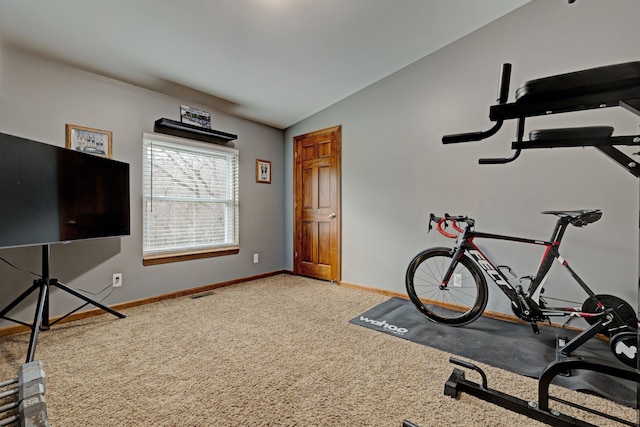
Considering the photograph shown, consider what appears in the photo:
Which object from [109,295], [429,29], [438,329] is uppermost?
[429,29]

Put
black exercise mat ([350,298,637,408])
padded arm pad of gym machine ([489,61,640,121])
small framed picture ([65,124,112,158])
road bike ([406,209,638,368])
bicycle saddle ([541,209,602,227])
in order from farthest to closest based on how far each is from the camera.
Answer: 1. small framed picture ([65,124,112,158])
2. bicycle saddle ([541,209,602,227])
3. road bike ([406,209,638,368])
4. black exercise mat ([350,298,637,408])
5. padded arm pad of gym machine ([489,61,640,121])

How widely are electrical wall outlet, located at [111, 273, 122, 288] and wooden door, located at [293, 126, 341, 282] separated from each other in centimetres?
221

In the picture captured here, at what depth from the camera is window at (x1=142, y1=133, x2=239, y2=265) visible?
313 centimetres

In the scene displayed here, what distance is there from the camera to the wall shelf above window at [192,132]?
10.1 feet

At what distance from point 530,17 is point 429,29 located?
848mm

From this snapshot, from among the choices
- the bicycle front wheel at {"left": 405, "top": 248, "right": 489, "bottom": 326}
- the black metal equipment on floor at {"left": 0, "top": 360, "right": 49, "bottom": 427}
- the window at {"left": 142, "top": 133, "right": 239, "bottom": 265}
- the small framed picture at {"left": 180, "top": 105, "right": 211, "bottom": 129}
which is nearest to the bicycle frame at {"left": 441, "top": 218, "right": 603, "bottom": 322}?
the bicycle front wheel at {"left": 405, "top": 248, "right": 489, "bottom": 326}

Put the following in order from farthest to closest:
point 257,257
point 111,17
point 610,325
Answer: point 257,257, point 111,17, point 610,325

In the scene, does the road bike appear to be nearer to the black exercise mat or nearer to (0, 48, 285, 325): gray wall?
the black exercise mat

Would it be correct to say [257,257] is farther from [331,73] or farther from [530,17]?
[530,17]

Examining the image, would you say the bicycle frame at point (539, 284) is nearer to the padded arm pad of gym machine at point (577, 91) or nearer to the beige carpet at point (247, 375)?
the beige carpet at point (247, 375)

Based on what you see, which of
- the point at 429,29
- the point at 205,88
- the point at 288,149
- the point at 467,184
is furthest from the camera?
the point at 288,149

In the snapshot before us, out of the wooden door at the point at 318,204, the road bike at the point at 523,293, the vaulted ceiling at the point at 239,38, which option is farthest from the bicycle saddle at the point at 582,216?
the wooden door at the point at 318,204

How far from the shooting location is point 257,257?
13.7 feet

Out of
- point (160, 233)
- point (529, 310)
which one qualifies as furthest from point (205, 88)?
Answer: point (529, 310)
